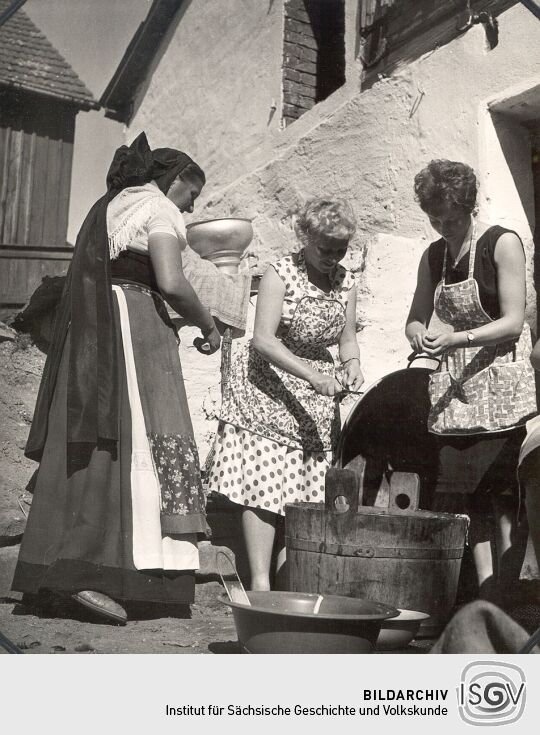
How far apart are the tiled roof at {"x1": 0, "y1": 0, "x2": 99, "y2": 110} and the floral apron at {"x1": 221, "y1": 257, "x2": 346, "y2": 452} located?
1.40 metres

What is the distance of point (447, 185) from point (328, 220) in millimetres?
457

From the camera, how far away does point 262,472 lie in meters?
3.29

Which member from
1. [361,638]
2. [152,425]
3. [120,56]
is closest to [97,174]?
[120,56]

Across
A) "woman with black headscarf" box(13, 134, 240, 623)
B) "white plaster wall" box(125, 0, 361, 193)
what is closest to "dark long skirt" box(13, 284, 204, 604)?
"woman with black headscarf" box(13, 134, 240, 623)

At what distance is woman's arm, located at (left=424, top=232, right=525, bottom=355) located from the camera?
3.01 metres

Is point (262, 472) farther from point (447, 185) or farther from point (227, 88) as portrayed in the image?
point (227, 88)

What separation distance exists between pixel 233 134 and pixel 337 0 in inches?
45.5

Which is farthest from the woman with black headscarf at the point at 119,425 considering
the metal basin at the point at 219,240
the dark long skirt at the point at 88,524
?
the metal basin at the point at 219,240

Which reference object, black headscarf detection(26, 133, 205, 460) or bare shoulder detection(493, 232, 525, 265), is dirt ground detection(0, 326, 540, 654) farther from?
bare shoulder detection(493, 232, 525, 265)

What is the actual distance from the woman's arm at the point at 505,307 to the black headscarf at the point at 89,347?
1124mm

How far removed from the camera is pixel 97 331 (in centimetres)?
299
